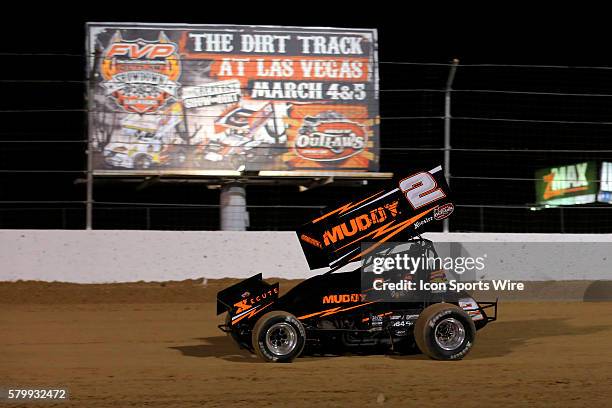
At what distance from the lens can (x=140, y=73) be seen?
12602 millimetres

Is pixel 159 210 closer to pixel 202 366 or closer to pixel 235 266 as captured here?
pixel 235 266

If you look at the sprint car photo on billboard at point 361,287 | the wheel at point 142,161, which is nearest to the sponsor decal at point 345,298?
the sprint car photo on billboard at point 361,287

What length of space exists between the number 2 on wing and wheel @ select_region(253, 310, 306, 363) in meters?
1.46

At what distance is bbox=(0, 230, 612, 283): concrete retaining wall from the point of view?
38.6 ft

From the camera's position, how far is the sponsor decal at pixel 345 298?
302 inches

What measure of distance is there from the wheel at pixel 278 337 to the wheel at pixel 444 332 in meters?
1.02

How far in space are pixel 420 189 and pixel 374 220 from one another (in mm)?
486

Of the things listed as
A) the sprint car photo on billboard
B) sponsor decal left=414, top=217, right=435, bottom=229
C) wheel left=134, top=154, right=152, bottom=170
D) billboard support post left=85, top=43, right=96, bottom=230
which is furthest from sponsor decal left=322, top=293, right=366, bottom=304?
wheel left=134, top=154, right=152, bottom=170

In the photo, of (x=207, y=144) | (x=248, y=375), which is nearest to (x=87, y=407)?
(x=248, y=375)

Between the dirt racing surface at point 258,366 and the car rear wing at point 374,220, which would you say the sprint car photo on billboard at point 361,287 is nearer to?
the car rear wing at point 374,220

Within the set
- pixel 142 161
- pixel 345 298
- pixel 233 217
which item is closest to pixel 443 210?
pixel 345 298

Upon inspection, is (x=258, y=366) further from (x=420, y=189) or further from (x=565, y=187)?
(x=565, y=187)

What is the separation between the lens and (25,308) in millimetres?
11031

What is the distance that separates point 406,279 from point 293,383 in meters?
1.60
